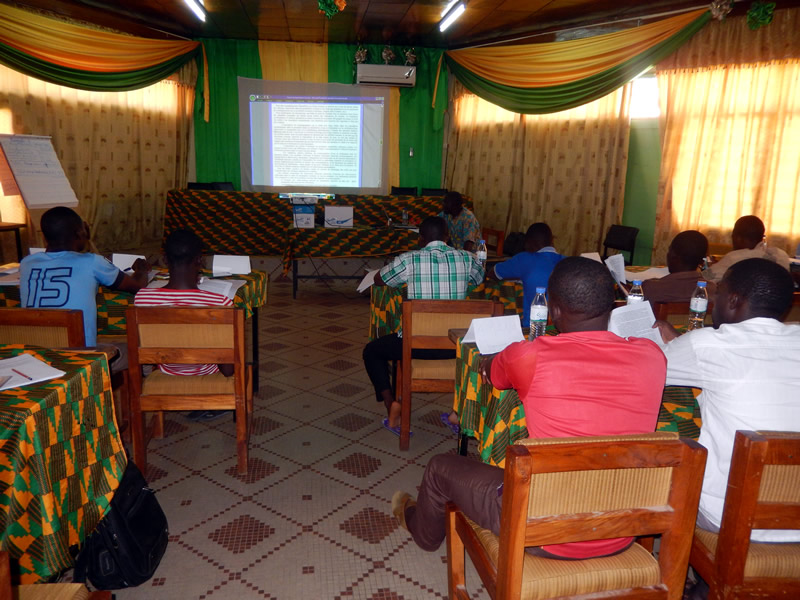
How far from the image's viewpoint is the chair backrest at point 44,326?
2.11 m

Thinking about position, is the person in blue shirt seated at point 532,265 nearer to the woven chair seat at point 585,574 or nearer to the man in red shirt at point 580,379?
the man in red shirt at point 580,379

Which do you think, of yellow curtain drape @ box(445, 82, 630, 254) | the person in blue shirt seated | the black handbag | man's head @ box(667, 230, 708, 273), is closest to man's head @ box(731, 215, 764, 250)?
man's head @ box(667, 230, 708, 273)

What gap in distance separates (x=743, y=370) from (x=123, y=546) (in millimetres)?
1928

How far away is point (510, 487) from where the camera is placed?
1.13 meters

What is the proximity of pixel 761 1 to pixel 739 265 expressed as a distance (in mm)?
4713

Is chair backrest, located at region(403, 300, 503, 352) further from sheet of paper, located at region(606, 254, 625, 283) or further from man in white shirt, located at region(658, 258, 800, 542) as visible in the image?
man in white shirt, located at region(658, 258, 800, 542)

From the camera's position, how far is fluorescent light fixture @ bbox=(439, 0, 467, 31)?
242 inches

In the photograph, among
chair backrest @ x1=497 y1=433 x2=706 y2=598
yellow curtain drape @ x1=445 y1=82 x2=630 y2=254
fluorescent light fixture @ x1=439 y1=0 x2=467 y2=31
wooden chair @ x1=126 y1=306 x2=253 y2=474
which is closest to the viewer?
chair backrest @ x1=497 y1=433 x2=706 y2=598

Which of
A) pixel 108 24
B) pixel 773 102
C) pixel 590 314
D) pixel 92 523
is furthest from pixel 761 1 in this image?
pixel 108 24

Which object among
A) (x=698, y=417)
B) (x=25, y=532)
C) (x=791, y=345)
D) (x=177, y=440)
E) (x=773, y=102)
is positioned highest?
(x=773, y=102)

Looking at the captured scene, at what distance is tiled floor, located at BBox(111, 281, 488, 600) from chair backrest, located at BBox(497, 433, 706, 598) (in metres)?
0.97

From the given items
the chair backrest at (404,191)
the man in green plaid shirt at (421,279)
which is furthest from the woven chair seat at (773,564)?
the chair backrest at (404,191)

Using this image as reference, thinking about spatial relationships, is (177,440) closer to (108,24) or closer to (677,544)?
(677,544)

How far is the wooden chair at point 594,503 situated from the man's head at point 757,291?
2.20ft
